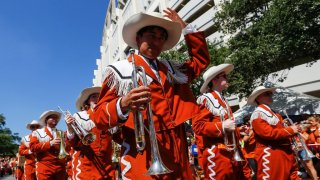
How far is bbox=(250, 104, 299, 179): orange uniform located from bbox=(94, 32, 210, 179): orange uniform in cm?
289

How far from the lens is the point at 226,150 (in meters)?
5.10

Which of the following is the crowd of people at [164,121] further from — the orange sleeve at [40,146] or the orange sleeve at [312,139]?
the orange sleeve at [312,139]

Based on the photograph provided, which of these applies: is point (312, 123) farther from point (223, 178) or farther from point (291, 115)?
point (223, 178)

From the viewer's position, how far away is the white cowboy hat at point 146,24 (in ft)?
10.2

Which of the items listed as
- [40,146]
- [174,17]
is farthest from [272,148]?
[40,146]

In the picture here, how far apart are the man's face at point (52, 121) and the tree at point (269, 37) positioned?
8.89 metres

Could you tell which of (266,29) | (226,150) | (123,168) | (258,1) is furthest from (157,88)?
(258,1)

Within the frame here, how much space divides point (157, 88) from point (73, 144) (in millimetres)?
3367

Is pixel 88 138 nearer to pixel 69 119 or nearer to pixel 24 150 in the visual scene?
pixel 69 119

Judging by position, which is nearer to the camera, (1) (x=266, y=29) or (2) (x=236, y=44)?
(1) (x=266, y=29)

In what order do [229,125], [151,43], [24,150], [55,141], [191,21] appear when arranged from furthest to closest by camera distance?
1. [191,21]
2. [24,150]
3. [55,141]
4. [229,125]
5. [151,43]

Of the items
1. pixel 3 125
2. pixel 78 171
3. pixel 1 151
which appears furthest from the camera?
pixel 3 125

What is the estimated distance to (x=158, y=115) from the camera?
292cm

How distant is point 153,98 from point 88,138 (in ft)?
10.2
